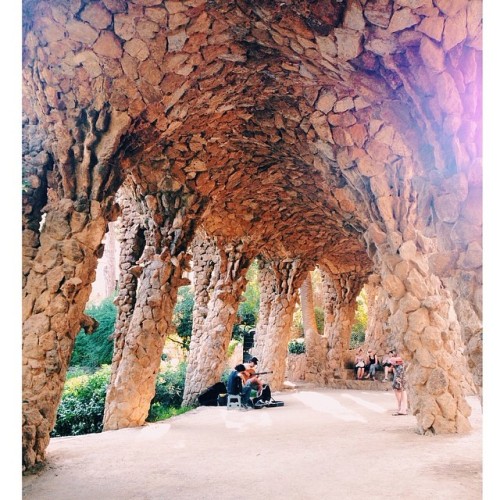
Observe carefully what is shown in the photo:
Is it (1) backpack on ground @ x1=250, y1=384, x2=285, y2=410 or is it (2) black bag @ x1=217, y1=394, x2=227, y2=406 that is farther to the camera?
(2) black bag @ x1=217, y1=394, x2=227, y2=406

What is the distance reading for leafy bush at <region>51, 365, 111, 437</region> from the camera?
337 inches

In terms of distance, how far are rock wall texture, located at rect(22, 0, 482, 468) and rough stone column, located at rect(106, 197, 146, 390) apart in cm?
182

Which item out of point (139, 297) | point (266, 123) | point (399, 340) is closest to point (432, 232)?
point (399, 340)

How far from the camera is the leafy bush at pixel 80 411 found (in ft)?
28.1

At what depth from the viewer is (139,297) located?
25.0 ft

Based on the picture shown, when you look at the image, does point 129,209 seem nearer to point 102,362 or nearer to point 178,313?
point 102,362

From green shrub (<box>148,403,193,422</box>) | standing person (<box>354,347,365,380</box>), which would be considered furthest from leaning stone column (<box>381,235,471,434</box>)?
standing person (<box>354,347,365,380</box>)

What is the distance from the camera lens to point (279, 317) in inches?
515

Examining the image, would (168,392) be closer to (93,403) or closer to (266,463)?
(93,403)

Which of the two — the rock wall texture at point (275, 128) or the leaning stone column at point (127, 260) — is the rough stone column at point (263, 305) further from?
the rock wall texture at point (275, 128)

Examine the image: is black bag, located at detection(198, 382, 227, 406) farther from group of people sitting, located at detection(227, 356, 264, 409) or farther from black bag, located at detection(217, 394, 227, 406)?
group of people sitting, located at detection(227, 356, 264, 409)

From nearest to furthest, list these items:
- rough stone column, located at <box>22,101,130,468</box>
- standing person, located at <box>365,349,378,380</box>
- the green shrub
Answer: rough stone column, located at <box>22,101,130,468</box>
the green shrub
standing person, located at <box>365,349,378,380</box>

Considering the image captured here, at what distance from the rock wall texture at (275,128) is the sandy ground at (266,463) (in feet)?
1.76

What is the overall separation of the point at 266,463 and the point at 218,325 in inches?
246
